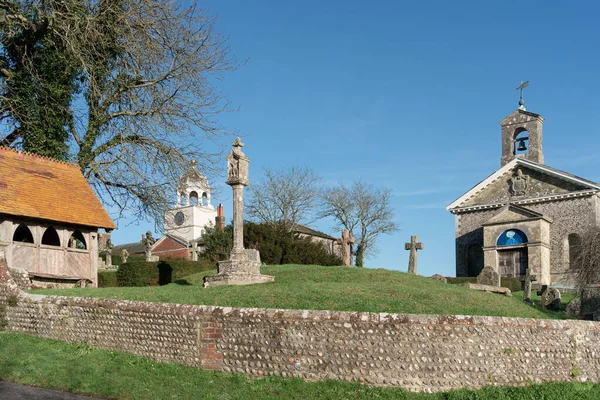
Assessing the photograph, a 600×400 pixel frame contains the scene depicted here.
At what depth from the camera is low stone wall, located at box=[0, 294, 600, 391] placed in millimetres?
10883

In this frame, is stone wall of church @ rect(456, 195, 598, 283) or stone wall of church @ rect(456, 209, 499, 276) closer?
stone wall of church @ rect(456, 195, 598, 283)

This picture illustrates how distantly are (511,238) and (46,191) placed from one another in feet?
97.8

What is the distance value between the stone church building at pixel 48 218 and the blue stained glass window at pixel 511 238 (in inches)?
1073

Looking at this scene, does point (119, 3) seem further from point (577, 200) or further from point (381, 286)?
point (577, 200)

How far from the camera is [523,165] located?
44281 mm

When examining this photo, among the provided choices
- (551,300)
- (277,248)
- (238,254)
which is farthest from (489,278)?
(277,248)

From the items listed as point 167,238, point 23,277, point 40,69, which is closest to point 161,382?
point 23,277

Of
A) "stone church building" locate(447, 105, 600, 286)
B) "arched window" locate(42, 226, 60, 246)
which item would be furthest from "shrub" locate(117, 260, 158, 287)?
"stone church building" locate(447, 105, 600, 286)

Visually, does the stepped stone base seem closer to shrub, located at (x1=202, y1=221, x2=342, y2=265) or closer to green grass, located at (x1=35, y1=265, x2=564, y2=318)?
green grass, located at (x1=35, y1=265, x2=564, y2=318)

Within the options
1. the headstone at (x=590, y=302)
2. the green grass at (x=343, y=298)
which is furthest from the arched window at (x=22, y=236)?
the headstone at (x=590, y=302)

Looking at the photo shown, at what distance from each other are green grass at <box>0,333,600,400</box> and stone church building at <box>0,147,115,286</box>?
10181mm

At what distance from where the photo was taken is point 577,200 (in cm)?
4166

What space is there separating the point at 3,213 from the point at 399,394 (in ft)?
51.4

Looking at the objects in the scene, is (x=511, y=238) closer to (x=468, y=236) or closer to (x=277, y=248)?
(x=468, y=236)
